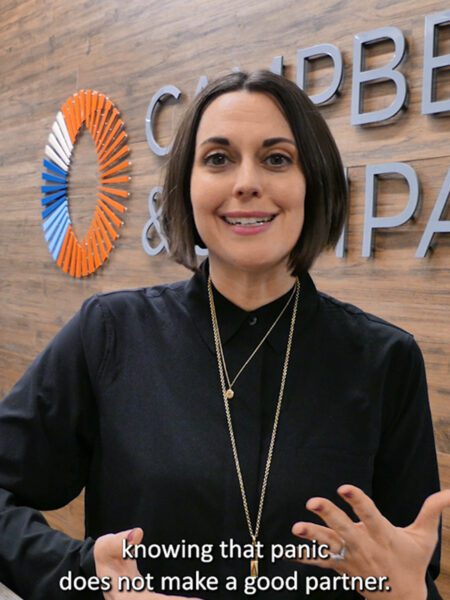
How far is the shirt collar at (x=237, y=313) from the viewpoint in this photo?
1375 mm

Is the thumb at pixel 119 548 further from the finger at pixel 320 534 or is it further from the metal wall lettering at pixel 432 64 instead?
the metal wall lettering at pixel 432 64

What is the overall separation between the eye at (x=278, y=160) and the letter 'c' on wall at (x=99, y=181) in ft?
6.41

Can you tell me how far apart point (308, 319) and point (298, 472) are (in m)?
0.29

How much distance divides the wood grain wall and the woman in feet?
2.48

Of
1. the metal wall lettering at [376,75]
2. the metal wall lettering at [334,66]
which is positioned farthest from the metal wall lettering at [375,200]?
the metal wall lettering at [334,66]

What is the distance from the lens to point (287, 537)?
126 centimetres

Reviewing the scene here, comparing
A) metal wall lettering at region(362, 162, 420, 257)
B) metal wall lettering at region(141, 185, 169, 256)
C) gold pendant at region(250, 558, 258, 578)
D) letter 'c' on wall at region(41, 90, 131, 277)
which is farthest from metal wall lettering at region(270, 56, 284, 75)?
gold pendant at region(250, 558, 258, 578)

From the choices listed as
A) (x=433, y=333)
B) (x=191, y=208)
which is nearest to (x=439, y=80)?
(x=433, y=333)

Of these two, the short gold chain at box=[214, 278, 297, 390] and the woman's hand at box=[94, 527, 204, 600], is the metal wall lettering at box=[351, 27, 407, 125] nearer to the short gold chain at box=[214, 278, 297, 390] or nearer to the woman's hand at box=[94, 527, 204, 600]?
the short gold chain at box=[214, 278, 297, 390]

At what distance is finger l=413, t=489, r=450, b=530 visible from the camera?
3.21 feet

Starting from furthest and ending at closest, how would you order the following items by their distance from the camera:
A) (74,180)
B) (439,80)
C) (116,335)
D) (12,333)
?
(12,333), (74,180), (439,80), (116,335)

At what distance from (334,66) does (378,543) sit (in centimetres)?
169

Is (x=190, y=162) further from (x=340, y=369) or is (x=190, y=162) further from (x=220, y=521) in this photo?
(x=220, y=521)

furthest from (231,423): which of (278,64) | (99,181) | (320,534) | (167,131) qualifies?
(99,181)
